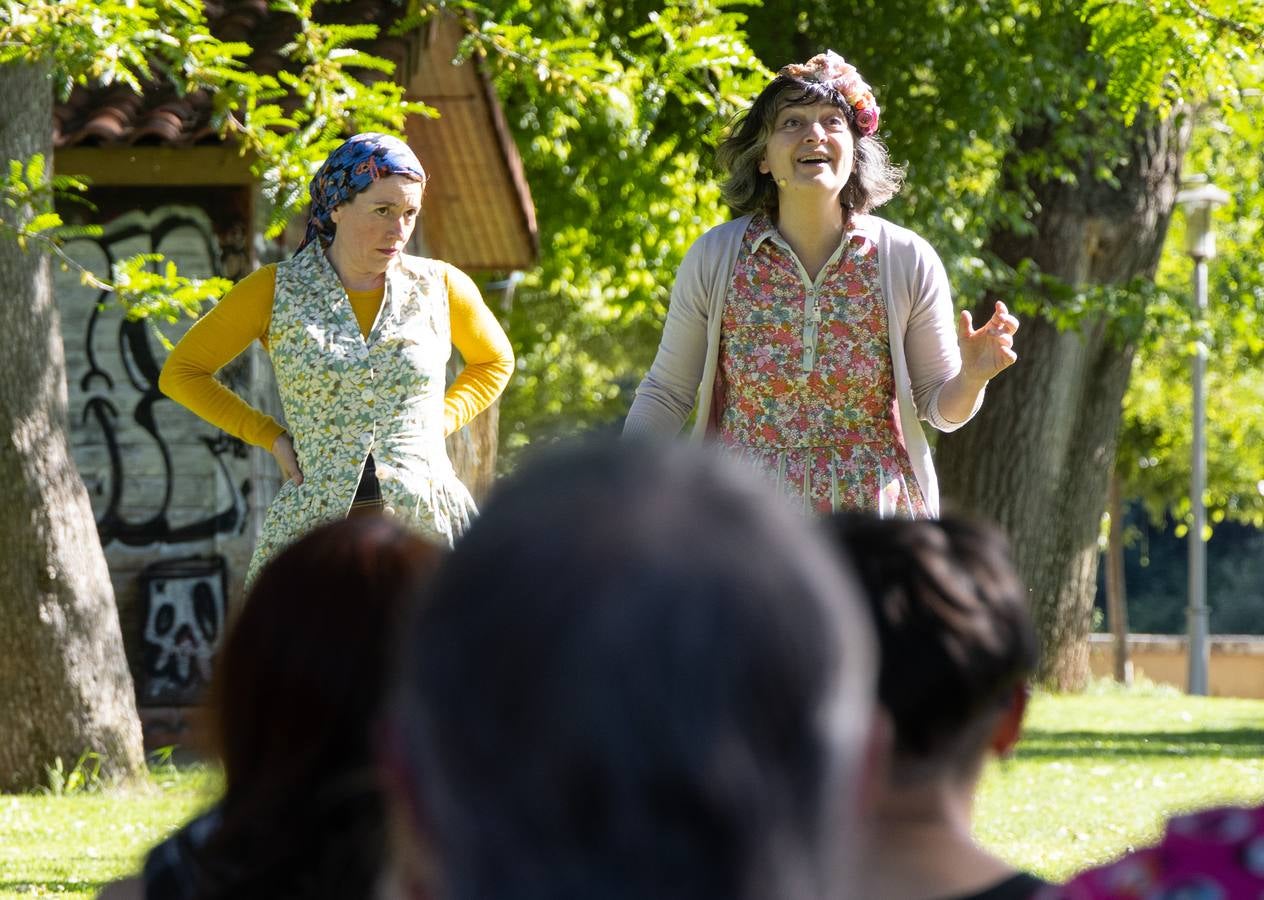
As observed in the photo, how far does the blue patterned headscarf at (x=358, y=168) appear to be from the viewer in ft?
14.6

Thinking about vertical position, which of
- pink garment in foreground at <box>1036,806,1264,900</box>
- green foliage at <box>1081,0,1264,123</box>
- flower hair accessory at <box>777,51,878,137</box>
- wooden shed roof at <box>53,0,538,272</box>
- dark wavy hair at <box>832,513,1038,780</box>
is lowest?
pink garment in foreground at <box>1036,806,1264,900</box>

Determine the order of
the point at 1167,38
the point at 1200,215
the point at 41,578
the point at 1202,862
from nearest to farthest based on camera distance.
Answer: the point at 1202,862 < the point at 1167,38 < the point at 41,578 < the point at 1200,215

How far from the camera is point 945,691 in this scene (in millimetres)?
1661

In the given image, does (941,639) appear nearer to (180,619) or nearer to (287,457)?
(287,457)

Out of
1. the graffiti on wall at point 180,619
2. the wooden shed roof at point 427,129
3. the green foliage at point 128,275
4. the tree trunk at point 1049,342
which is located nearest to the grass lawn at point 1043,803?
the graffiti on wall at point 180,619

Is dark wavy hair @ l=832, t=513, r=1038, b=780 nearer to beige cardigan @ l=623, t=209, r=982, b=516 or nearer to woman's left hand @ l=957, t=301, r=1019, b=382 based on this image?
woman's left hand @ l=957, t=301, r=1019, b=382

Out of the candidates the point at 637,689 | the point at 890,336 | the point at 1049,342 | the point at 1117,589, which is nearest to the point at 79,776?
the point at 890,336

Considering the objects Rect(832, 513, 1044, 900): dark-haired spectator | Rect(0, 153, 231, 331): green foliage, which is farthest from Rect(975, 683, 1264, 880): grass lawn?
Rect(0, 153, 231, 331): green foliage

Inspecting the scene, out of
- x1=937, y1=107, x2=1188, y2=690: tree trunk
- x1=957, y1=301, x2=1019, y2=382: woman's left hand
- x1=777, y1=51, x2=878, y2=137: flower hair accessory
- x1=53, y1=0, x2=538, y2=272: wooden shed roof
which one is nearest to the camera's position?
x1=957, y1=301, x2=1019, y2=382: woman's left hand

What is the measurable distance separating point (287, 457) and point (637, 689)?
3.97m

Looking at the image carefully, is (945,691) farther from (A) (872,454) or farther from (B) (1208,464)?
(B) (1208,464)

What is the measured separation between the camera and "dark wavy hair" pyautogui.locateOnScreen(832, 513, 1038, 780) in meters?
1.66

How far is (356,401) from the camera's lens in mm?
4449

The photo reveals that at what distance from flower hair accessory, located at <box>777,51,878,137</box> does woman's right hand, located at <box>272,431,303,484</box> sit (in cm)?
155
